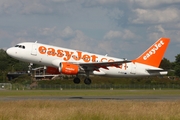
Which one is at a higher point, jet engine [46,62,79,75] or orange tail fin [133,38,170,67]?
orange tail fin [133,38,170,67]

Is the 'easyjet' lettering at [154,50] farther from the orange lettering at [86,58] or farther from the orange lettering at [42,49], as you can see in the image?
the orange lettering at [42,49]

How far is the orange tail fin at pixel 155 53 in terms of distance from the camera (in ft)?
197

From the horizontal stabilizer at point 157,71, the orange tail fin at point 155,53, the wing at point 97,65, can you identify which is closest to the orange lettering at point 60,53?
the wing at point 97,65

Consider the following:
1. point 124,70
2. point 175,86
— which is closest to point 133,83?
point 175,86

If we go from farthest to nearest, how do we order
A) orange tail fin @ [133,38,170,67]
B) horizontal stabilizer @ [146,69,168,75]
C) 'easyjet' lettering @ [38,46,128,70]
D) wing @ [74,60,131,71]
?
orange tail fin @ [133,38,170,67], horizontal stabilizer @ [146,69,168,75], wing @ [74,60,131,71], 'easyjet' lettering @ [38,46,128,70]

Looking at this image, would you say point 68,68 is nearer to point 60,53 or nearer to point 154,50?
point 60,53

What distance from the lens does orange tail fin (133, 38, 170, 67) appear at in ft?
197

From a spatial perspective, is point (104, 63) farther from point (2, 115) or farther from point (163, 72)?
point (2, 115)

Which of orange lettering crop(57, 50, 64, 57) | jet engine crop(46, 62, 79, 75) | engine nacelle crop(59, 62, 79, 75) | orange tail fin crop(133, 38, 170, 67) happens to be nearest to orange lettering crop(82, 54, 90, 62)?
jet engine crop(46, 62, 79, 75)

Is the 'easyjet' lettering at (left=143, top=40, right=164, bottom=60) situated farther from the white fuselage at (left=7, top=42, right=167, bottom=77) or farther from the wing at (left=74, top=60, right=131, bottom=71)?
→ the wing at (left=74, top=60, right=131, bottom=71)

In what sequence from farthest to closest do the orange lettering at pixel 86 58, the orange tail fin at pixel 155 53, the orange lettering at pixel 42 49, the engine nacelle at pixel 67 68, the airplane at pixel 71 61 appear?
the orange tail fin at pixel 155 53 < the orange lettering at pixel 86 58 < the orange lettering at pixel 42 49 < the airplane at pixel 71 61 < the engine nacelle at pixel 67 68

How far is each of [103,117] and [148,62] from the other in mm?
34249

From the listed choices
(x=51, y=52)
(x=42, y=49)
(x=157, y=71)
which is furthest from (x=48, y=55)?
(x=157, y=71)

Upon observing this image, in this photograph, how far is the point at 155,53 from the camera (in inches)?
2458
